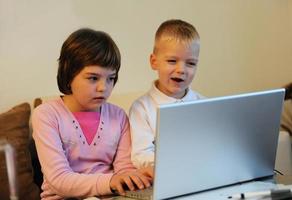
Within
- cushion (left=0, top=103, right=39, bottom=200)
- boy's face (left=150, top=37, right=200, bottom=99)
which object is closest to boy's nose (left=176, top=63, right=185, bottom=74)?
boy's face (left=150, top=37, right=200, bottom=99)

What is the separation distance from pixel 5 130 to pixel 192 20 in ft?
3.27

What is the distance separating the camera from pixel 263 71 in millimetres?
2451

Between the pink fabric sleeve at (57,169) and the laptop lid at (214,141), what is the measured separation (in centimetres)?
25

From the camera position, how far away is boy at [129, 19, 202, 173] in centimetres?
141

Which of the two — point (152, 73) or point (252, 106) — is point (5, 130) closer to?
point (152, 73)

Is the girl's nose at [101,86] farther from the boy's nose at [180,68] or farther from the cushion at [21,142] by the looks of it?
the cushion at [21,142]

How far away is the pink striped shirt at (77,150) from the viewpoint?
50.1 inches

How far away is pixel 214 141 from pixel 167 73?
449mm

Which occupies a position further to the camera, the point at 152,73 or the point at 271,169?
the point at 152,73

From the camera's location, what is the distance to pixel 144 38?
7.04ft

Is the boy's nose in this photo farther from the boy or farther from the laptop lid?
the laptop lid

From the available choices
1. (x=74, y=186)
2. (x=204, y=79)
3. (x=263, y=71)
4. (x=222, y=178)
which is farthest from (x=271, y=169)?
(x=263, y=71)

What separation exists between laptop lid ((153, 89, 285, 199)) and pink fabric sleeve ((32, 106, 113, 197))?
250 millimetres

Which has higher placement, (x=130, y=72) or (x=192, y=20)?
(x=192, y=20)
